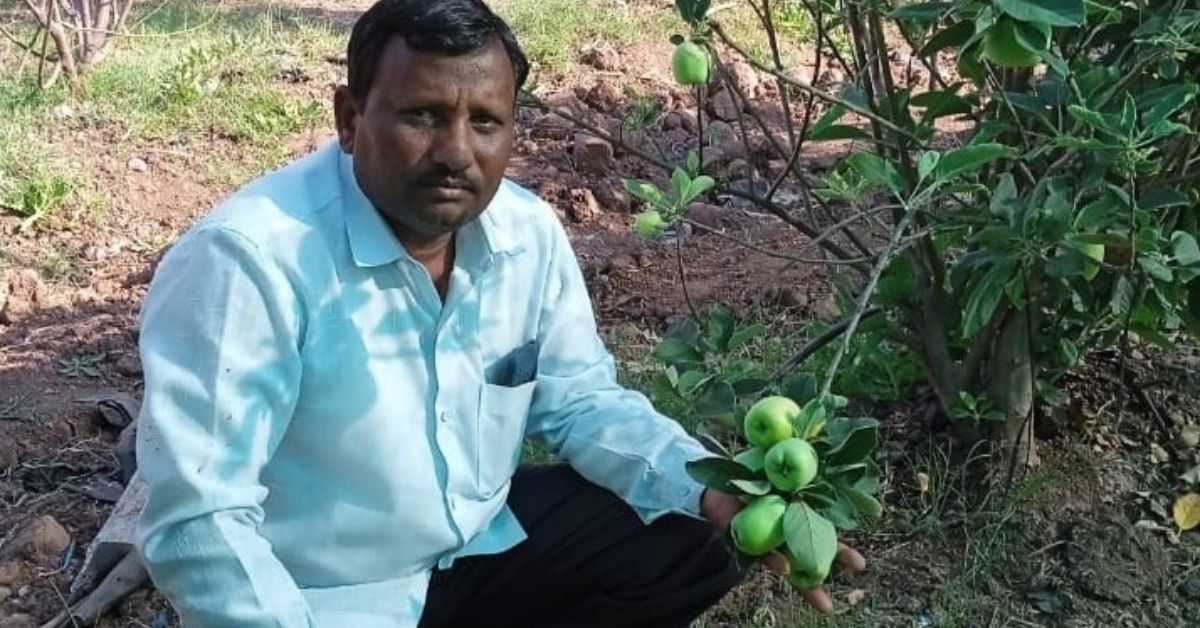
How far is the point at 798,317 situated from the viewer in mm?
3994

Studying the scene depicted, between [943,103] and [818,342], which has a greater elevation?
[943,103]

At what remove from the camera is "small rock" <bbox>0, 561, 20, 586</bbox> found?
9.97 feet

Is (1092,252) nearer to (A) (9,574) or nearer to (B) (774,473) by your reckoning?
(B) (774,473)

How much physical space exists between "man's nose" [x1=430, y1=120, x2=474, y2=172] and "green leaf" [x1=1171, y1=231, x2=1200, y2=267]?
3.81ft

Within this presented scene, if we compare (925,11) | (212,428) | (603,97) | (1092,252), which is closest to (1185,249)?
(1092,252)

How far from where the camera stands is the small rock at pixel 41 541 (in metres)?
3.11

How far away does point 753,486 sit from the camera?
1.74 m

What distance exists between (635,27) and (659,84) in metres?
0.56

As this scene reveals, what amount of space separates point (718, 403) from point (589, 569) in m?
0.46

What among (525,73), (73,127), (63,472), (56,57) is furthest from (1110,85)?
(56,57)

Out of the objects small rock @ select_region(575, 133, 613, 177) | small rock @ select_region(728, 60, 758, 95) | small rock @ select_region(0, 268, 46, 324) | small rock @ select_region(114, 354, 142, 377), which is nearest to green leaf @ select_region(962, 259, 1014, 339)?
small rock @ select_region(114, 354, 142, 377)

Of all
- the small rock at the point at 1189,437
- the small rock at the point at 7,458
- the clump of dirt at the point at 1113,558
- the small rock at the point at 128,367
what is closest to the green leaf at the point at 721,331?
the clump of dirt at the point at 1113,558

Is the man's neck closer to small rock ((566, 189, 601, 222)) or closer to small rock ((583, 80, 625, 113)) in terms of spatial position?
small rock ((566, 189, 601, 222))

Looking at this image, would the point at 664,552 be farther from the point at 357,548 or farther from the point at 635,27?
the point at 635,27
